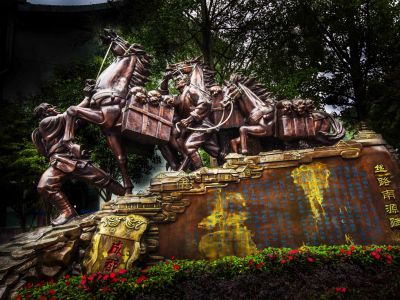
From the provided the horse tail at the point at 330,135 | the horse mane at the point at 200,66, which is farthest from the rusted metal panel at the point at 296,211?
the horse mane at the point at 200,66

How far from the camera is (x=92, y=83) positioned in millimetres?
8008

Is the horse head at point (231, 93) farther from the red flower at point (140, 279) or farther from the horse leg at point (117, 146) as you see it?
the red flower at point (140, 279)

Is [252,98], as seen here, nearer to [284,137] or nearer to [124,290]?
[284,137]

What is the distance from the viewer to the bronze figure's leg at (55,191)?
6664 mm

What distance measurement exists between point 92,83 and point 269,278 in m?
5.91

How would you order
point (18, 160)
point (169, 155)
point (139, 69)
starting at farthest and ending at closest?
point (18, 160) < point (139, 69) < point (169, 155)

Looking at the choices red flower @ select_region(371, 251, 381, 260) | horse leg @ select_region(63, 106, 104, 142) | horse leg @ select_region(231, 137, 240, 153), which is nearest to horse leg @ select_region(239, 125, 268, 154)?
horse leg @ select_region(231, 137, 240, 153)

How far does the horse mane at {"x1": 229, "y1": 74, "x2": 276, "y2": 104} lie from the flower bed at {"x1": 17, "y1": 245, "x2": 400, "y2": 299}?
3.91 m

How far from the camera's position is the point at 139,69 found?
26.0ft

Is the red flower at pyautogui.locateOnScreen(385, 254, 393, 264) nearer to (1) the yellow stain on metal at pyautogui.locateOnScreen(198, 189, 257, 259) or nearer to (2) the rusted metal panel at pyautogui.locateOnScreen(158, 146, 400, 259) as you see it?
(2) the rusted metal panel at pyautogui.locateOnScreen(158, 146, 400, 259)

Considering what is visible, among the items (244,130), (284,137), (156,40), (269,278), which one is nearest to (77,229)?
(269,278)

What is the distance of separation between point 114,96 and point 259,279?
15.3ft

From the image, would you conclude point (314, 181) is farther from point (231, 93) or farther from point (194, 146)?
point (231, 93)

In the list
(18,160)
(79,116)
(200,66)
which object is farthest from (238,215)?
(18,160)
